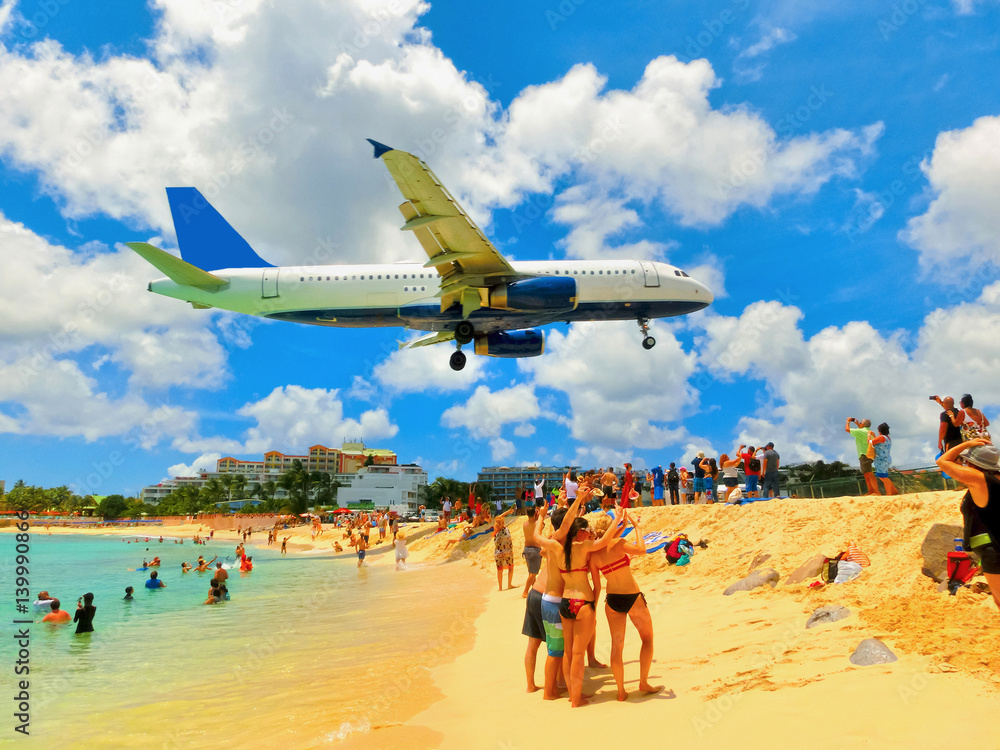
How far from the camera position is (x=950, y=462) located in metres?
4.04

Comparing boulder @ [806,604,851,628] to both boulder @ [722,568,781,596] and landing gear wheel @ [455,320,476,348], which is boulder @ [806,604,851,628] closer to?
boulder @ [722,568,781,596]

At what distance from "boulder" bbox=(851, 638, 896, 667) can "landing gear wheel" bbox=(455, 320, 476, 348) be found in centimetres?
1954

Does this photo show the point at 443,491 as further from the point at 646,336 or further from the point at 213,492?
the point at 646,336

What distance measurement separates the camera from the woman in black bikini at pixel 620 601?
5.13 meters

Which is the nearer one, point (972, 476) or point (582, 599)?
point (972, 476)

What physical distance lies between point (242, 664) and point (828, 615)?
26.9 ft

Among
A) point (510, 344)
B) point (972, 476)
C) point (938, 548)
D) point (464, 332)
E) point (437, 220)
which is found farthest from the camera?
point (510, 344)

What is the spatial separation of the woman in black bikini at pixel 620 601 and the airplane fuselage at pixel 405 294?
1775 centimetres

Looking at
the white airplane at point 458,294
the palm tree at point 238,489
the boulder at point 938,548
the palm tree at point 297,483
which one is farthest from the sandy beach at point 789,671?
the palm tree at point 238,489

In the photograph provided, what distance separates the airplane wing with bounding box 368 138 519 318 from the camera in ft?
55.4

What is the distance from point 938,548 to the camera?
22.4 ft

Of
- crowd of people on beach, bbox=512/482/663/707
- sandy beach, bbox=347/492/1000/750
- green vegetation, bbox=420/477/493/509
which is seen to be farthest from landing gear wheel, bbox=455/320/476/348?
green vegetation, bbox=420/477/493/509

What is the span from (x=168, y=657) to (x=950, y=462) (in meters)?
11.2

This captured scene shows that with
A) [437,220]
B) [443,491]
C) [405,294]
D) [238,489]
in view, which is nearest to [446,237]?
[437,220]
